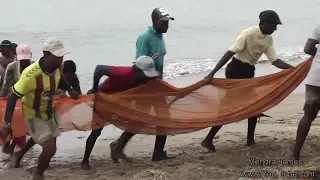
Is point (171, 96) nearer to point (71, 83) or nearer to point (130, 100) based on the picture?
point (130, 100)

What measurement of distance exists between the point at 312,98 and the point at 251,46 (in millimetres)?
981

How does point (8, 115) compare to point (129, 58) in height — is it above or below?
above

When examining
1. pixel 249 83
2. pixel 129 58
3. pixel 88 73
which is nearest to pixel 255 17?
pixel 129 58

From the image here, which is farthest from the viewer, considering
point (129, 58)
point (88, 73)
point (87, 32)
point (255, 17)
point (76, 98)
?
point (255, 17)

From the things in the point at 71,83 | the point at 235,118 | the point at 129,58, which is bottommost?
the point at 129,58

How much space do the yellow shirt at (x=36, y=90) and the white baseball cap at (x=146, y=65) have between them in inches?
35.4

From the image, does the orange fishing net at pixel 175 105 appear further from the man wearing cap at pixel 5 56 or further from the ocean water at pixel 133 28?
the ocean water at pixel 133 28

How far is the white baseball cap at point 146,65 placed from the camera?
18.6 feet

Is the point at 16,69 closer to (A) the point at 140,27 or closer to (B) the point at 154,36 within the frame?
(B) the point at 154,36

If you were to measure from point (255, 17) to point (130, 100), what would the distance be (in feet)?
72.6

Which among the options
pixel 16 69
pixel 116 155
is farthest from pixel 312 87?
pixel 16 69

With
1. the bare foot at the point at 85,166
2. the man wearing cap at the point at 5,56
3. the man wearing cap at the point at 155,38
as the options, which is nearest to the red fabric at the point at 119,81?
the man wearing cap at the point at 155,38

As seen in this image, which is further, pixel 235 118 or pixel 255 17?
pixel 255 17

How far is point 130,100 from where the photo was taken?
5867 mm
